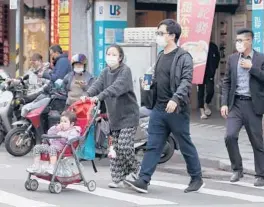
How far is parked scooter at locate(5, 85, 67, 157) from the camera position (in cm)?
1312

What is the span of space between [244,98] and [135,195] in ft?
6.44

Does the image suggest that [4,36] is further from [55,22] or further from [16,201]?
[16,201]

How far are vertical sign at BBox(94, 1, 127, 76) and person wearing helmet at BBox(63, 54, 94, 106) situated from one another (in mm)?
5121

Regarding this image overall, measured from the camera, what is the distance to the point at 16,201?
909cm

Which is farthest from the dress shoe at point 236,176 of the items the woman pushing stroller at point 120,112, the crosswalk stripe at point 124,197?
the crosswalk stripe at point 124,197

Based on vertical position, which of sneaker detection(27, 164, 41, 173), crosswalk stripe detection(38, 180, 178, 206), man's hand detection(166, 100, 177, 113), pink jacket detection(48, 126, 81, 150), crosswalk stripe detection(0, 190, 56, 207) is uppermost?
man's hand detection(166, 100, 177, 113)

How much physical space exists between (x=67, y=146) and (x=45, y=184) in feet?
3.01

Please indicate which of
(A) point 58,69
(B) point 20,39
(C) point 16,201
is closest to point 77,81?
(A) point 58,69

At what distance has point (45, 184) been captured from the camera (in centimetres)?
1038

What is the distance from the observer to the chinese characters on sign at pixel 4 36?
23281 millimetres

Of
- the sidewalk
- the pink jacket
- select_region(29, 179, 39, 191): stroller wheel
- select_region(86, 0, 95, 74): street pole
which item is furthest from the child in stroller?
select_region(86, 0, 95, 74): street pole

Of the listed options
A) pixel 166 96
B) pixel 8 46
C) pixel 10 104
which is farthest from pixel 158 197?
pixel 8 46

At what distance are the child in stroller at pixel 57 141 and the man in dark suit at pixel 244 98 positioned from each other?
1993 millimetres

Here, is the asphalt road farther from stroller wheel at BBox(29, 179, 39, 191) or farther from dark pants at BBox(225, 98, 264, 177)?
dark pants at BBox(225, 98, 264, 177)
